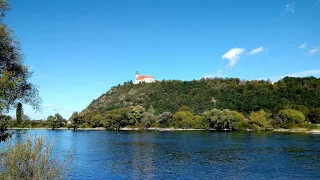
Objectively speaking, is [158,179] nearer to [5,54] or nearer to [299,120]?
[5,54]

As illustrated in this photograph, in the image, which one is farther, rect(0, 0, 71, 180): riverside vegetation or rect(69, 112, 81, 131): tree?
rect(69, 112, 81, 131): tree

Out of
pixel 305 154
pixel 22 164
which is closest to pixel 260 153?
pixel 305 154

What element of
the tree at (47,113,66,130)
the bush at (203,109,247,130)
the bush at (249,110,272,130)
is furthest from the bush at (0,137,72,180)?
the tree at (47,113,66,130)

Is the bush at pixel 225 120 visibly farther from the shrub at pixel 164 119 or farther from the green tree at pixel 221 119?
the shrub at pixel 164 119

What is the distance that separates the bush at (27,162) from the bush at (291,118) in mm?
141734

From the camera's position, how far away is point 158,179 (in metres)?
36.2

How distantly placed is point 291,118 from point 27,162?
14362 cm

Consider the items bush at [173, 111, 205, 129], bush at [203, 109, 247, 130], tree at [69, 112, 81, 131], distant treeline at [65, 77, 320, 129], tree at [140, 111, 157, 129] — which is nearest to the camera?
bush at [203, 109, 247, 130]

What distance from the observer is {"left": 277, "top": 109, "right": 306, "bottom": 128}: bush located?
14138 cm

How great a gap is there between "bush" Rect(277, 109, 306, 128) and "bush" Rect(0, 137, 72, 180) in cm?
14173

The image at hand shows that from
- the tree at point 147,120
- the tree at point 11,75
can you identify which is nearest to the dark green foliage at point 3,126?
the tree at point 11,75

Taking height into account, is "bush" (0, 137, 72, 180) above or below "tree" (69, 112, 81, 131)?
below

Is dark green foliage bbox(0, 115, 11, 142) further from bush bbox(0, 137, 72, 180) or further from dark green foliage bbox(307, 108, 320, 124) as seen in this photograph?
dark green foliage bbox(307, 108, 320, 124)

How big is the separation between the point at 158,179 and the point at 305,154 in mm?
33567
